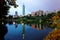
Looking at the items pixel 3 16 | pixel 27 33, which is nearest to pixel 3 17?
pixel 3 16

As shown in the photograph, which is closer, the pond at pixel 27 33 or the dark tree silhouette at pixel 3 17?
the pond at pixel 27 33

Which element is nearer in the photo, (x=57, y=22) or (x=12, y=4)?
(x=57, y=22)

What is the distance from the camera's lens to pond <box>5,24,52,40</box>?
6.25ft

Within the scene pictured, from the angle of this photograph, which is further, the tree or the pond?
the tree

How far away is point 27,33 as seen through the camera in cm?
196

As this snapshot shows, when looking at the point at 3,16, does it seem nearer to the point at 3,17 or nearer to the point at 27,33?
the point at 3,17

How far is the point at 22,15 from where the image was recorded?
6.61 ft

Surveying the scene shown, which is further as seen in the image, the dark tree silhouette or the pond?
the dark tree silhouette

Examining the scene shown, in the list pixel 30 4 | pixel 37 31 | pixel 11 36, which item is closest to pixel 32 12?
pixel 30 4

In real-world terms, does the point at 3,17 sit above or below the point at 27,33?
above

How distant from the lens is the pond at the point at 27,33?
1904 mm

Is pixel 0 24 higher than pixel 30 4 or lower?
lower

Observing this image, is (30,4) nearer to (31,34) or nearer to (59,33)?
(31,34)

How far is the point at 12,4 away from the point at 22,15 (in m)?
0.18
